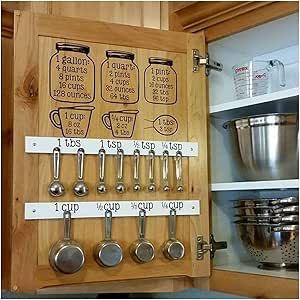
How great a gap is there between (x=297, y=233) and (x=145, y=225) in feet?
1.13

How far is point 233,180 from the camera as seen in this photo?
1.44 meters

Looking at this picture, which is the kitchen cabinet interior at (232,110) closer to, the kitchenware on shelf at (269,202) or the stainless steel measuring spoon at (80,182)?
the kitchenware on shelf at (269,202)

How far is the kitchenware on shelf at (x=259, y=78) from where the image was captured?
137 centimetres

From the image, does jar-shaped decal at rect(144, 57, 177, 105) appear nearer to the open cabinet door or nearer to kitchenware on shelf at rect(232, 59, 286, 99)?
the open cabinet door

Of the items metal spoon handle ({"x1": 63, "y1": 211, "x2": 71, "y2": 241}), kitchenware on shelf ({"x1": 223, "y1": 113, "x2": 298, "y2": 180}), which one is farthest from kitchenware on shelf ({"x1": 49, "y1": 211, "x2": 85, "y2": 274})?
kitchenware on shelf ({"x1": 223, "y1": 113, "x2": 298, "y2": 180})

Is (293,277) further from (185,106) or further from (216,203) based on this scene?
(185,106)

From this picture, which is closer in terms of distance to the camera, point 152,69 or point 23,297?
point 152,69

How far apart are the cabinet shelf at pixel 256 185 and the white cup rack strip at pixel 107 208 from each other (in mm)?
75

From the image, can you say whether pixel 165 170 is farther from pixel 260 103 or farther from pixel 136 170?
pixel 260 103

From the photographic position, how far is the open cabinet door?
3.84 feet

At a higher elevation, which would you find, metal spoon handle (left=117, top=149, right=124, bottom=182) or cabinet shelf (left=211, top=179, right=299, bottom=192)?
metal spoon handle (left=117, top=149, right=124, bottom=182)

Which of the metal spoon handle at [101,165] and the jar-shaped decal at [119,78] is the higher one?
the jar-shaped decal at [119,78]

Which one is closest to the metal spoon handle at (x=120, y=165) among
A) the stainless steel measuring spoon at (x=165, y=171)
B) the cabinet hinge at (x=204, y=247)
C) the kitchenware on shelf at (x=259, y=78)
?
the stainless steel measuring spoon at (x=165, y=171)

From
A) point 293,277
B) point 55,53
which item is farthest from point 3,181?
point 293,277
